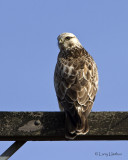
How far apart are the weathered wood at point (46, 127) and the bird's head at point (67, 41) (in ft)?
12.0

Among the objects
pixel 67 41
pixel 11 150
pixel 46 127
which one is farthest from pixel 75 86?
pixel 67 41

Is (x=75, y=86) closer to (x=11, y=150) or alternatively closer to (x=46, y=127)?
(x=46, y=127)

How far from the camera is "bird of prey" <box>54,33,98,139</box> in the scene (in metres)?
3.66

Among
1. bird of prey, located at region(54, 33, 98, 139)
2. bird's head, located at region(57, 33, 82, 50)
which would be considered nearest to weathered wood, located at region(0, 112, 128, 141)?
bird of prey, located at region(54, 33, 98, 139)

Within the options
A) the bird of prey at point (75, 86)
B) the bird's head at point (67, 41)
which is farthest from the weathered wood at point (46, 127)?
the bird's head at point (67, 41)

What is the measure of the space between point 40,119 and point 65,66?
226 centimetres

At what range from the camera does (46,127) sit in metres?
3.29

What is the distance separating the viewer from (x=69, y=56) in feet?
19.9

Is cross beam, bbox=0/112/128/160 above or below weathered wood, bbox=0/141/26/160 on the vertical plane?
above

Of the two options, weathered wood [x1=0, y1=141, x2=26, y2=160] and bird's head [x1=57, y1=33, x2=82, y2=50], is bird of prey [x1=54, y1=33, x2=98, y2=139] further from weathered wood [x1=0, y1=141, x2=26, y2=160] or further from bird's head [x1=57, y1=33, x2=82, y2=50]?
weathered wood [x1=0, y1=141, x2=26, y2=160]

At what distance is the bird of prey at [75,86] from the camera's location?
144 inches

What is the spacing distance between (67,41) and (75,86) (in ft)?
8.67

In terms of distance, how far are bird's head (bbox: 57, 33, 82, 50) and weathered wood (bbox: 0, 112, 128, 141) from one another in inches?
144

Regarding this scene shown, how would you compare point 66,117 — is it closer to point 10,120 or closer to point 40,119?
point 40,119
